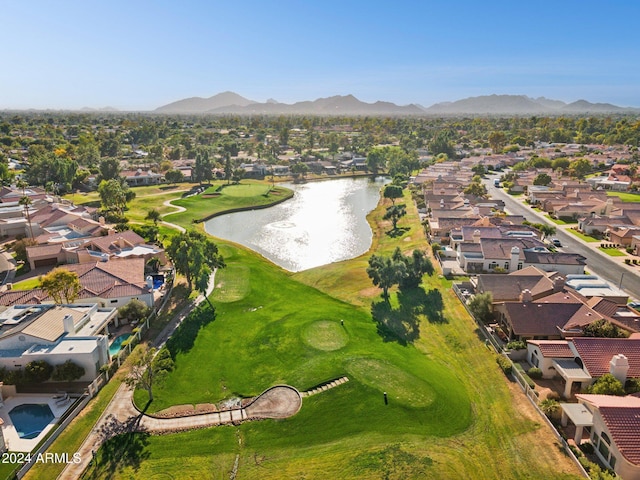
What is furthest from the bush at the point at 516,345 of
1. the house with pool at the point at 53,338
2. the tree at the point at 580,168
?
the tree at the point at 580,168

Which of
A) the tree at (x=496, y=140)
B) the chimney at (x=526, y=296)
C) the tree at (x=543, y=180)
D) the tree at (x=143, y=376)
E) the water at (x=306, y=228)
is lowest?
the water at (x=306, y=228)

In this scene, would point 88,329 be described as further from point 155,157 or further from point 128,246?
point 155,157

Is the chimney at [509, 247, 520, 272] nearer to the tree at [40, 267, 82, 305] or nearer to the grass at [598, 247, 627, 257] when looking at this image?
the grass at [598, 247, 627, 257]

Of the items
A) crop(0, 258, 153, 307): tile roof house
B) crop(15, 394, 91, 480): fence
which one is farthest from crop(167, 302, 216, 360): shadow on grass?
crop(15, 394, 91, 480): fence

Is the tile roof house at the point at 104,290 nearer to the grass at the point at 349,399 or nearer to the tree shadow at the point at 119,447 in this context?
the grass at the point at 349,399

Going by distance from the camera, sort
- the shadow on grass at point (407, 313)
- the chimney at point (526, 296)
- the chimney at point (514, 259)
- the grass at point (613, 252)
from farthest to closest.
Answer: the grass at point (613, 252) < the chimney at point (514, 259) < the shadow on grass at point (407, 313) < the chimney at point (526, 296)

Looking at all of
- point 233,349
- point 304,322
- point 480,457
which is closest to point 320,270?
point 304,322

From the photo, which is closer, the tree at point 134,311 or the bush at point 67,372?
the bush at point 67,372
